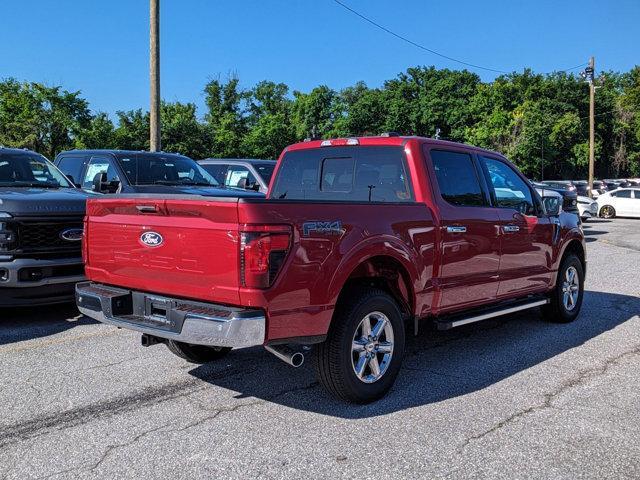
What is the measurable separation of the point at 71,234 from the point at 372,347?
12.7 ft

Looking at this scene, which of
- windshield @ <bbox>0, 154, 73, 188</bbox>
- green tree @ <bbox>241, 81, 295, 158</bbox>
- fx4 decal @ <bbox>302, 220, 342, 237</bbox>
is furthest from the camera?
green tree @ <bbox>241, 81, 295, 158</bbox>

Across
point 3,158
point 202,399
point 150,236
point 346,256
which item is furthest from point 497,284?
point 3,158

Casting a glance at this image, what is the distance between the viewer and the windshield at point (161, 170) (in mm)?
8961

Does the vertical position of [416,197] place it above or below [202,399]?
above

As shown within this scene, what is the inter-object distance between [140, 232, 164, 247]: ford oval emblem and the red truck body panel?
35 mm

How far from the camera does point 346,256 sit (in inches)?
157

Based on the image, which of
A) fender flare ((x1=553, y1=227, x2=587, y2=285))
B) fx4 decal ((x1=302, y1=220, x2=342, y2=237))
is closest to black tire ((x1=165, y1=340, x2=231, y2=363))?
fx4 decal ((x1=302, y1=220, x2=342, y2=237))

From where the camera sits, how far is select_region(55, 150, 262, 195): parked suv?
339 inches

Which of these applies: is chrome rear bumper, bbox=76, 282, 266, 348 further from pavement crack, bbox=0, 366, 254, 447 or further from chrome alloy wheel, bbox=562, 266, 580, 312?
chrome alloy wheel, bbox=562, 266, 580, 312

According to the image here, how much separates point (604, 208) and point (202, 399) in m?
30.9

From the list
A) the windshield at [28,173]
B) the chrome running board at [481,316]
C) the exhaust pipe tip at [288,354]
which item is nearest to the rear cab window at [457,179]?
the chrome running board at [481,316]

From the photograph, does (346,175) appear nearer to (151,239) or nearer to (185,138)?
(151,239)

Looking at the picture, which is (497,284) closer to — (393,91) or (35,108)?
(35,108)

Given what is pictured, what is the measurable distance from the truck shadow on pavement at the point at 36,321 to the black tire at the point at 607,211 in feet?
96.2
